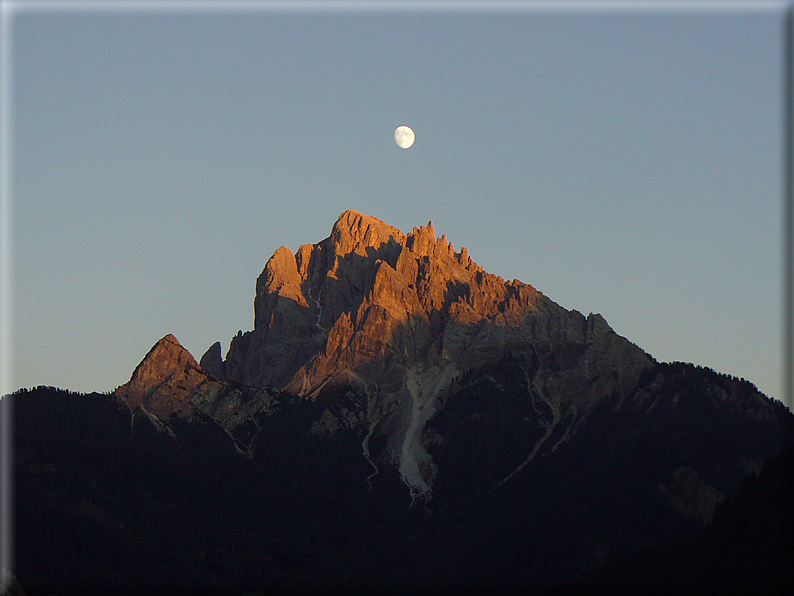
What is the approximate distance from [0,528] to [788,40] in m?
102

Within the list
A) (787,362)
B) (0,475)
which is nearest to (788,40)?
(787,362)

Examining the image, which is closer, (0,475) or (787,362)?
(787,362)

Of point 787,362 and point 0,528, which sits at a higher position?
point 787,362

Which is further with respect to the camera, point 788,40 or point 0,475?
point 0,475

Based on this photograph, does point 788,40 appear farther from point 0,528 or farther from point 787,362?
point 0,528

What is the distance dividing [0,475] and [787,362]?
111m

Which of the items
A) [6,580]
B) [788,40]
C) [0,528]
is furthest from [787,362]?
[6,580]

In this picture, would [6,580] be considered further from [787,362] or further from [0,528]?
[787,362]

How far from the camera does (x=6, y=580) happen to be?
7544 inches

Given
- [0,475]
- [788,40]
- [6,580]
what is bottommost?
[6,580]

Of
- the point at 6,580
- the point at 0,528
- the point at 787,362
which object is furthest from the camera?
the point at 6,580

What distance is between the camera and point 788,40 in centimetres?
13325

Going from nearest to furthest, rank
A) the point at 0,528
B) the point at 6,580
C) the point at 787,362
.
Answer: the point at 787,362, the point at 0,528, the point at 6,580

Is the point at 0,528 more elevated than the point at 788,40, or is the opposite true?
the point at 788,40
